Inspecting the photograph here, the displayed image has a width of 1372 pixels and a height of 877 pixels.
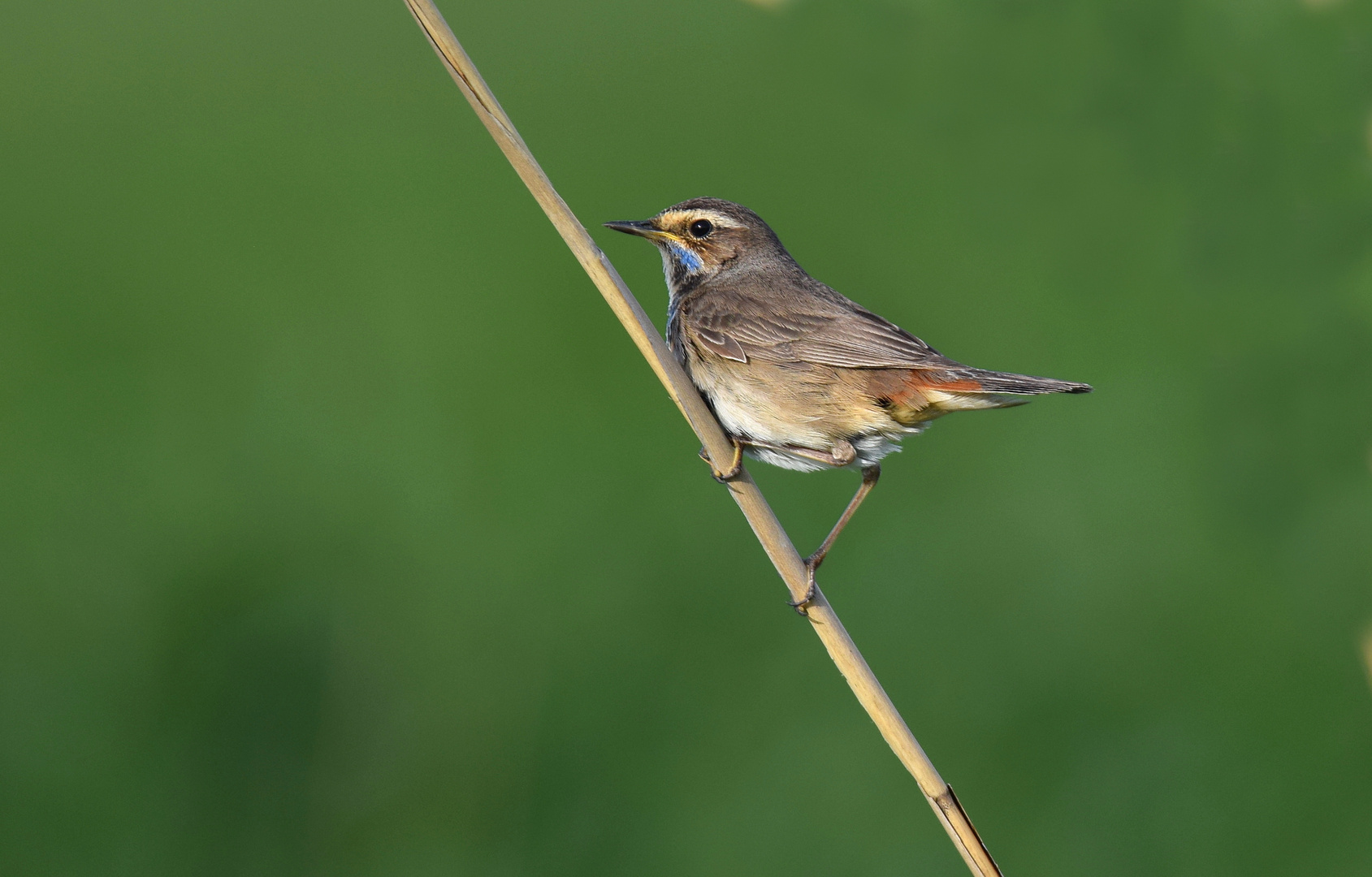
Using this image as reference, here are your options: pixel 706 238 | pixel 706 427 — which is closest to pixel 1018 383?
pixel 706 427

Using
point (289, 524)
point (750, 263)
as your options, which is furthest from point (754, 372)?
point (289, 524)

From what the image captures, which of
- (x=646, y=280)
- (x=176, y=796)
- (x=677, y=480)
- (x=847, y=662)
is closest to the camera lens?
(x=847, y=662)

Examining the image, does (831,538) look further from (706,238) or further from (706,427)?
(706,238)

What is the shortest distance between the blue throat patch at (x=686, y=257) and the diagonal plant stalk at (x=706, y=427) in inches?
58.5

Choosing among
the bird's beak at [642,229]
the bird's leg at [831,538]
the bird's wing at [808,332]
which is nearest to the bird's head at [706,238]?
the bird's beak at [642,229]

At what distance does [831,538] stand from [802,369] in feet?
1.95

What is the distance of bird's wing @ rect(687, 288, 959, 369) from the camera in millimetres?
4133

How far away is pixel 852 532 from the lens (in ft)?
20.4

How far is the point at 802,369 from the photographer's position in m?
4.34

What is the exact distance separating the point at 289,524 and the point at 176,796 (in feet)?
5.01

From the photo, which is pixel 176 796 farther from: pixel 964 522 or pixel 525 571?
pixel 964 522

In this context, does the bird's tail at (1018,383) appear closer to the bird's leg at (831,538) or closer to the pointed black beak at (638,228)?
the bird's leg at (831,538)

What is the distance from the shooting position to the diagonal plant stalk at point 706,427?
9.82 feet

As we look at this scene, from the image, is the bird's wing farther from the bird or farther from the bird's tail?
the bird's tail
